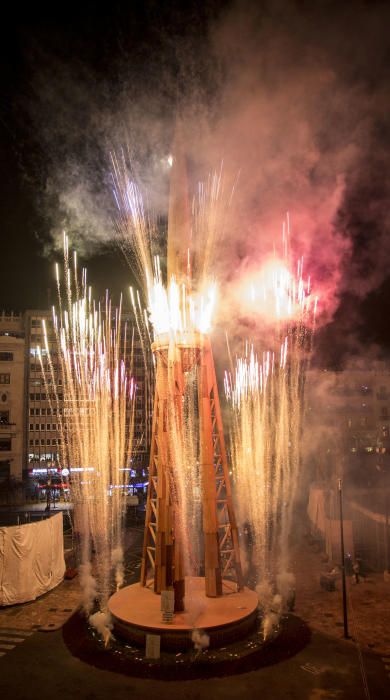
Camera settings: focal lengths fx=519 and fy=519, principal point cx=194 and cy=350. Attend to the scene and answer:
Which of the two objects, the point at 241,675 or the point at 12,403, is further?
the point at 12,403

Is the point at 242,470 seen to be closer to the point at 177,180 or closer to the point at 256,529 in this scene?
the point at 256,529

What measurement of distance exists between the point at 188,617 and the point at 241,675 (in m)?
2.57

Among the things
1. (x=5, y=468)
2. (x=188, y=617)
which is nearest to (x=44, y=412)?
(x=5, y=468)

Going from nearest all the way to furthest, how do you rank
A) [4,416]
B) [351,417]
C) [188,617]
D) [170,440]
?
[188,617] → [170,440] → [4,416] → [351,417]

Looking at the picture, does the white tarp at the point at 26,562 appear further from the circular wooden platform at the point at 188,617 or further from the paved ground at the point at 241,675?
the circular wooden platform at the point at 188,617

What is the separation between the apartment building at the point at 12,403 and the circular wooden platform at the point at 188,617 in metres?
51.0

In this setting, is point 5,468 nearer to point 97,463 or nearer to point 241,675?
point 97,463

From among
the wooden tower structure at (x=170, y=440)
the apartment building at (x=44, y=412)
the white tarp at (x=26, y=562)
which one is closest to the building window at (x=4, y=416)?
the apartment building at (x=44, y=412)

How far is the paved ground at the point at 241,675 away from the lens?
38.3ft

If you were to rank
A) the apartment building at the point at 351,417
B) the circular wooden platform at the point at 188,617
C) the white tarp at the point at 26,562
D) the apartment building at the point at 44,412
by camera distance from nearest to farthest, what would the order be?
the circular wooden platform at the point at 188,617
the white tarp at the point at 26,562
the apartment building at the point at 351,417
the apartment building at the point at 44,412

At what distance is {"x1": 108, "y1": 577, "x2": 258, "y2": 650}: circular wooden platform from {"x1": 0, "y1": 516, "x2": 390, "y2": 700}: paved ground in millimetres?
1542

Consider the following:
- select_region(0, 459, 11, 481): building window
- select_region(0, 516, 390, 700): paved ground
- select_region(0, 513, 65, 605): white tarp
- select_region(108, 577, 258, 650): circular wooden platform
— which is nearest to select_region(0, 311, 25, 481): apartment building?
select_region(0, 459, 11, 481): building window

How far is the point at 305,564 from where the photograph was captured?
76.9ft

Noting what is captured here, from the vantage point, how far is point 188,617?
14.7m
